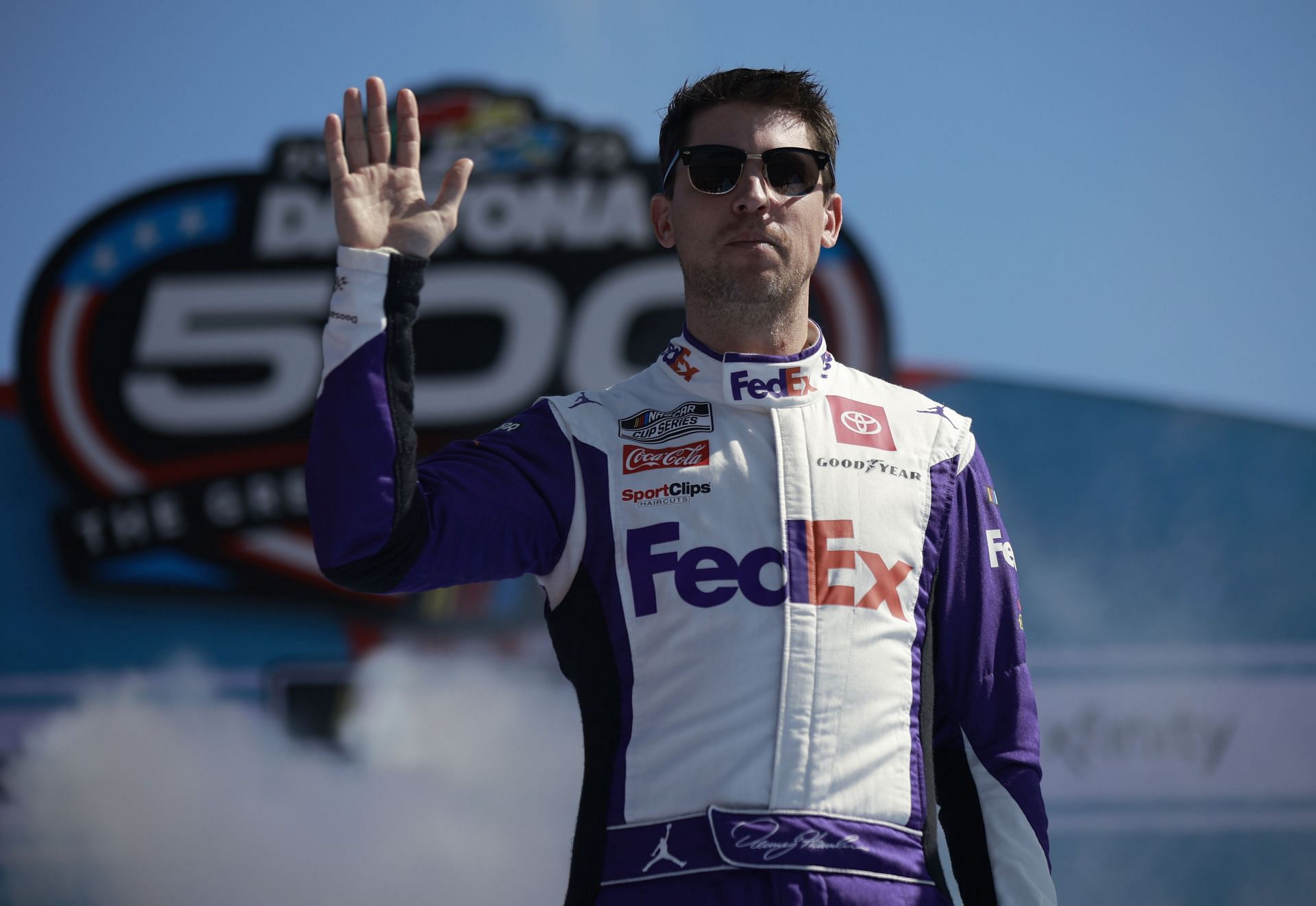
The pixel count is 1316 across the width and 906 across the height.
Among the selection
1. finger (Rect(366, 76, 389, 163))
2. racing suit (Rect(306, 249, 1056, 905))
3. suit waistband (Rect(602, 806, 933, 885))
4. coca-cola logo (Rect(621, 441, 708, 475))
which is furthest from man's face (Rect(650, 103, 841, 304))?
suit waistband (Rect(602, 806, 933, 885))

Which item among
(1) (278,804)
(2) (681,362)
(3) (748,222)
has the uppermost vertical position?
(3) (748,222)

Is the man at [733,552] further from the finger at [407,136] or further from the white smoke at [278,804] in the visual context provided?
the white smoke at [278,804]

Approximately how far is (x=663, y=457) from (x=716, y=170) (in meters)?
0.43

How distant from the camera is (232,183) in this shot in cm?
469

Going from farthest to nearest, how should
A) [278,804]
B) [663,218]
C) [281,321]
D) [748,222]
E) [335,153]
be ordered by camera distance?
[281,321]
[278,804]
[663,218]
[748,222]
[335,153]

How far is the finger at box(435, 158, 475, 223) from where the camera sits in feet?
4.78

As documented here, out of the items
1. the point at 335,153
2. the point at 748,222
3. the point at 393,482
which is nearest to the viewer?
the point at 393,482

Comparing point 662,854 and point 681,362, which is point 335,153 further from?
point 662,854

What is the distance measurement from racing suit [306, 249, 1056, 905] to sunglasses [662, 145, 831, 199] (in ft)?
0.80

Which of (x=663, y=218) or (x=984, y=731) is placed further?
(x=663, y=218)

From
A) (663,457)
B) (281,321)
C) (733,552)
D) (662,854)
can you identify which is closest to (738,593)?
(733,552)

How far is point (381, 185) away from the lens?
4.71ft

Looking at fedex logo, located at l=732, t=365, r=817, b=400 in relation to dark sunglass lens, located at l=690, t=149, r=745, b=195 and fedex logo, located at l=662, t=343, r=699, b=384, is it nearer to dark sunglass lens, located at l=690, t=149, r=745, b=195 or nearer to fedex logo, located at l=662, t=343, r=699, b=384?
fedex logo, located at l=662, t=343, r=699, b=384
